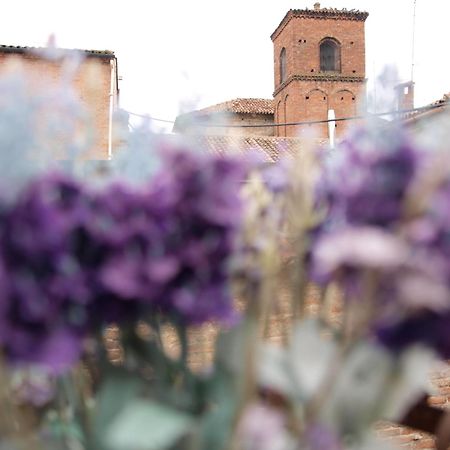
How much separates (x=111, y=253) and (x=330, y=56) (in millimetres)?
26863

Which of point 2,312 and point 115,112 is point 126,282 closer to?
point 2,312

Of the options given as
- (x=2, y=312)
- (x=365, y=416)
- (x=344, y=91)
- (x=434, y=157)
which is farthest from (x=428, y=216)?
(x=344, y=91)

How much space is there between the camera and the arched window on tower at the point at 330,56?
25750mm

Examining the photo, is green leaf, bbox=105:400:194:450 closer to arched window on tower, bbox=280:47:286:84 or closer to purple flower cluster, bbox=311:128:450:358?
purple flower cluster, bbox=311:128:450:358

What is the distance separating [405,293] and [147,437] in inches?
6.7

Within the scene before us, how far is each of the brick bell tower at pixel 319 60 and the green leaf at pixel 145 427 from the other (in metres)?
24.4

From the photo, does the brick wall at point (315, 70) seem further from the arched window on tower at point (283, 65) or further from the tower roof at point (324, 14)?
the arched window on tower at point (283, 65)

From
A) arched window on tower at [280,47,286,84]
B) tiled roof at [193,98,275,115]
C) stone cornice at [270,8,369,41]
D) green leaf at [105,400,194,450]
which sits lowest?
green leaf at [105,400,194,450]

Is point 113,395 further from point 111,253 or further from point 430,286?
point 430,286

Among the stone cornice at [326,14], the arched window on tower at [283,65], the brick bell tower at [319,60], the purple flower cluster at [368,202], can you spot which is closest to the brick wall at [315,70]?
the brick bell tower at [319,60]

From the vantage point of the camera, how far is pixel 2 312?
409 millimetres

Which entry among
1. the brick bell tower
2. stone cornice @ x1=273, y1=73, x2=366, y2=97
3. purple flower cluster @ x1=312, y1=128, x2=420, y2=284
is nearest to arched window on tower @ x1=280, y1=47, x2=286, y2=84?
the brick bell tower

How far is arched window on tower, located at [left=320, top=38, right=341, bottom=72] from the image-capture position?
1014 inches

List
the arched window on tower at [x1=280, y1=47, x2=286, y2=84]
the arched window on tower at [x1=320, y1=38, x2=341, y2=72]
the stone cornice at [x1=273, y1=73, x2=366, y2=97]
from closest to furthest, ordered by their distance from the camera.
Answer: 1. the stone cornice at [x1=273, y1=73, x2=366, y2=97]
2. the arched window on tower at [x1=320, y1=38, x2=341, y2=72]
3. the arched window on tower at [x1=280, y1=47, x2=286, y2=84]
